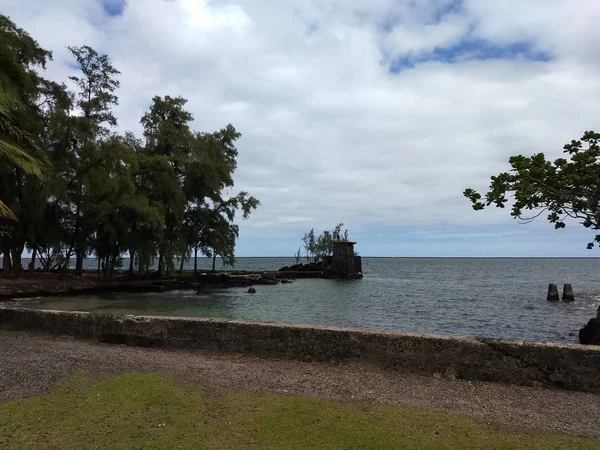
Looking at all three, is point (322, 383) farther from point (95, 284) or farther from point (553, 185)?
point (95, 284)

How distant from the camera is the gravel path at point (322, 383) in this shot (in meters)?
4.22

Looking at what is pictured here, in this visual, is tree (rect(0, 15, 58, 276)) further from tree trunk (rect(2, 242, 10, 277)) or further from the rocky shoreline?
the rocky shoreline

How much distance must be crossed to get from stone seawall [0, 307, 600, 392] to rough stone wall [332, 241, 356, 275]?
55206mm

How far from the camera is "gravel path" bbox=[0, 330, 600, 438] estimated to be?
4.22 metres

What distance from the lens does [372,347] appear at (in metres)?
5.84

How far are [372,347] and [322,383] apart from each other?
1.00 metres

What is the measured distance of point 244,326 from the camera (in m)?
6.65

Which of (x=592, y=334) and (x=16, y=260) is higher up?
(x=16, y=260)

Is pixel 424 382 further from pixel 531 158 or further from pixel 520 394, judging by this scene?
pixel 531 158

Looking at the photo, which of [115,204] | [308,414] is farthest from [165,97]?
[308,414]

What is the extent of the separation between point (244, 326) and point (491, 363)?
3356mm

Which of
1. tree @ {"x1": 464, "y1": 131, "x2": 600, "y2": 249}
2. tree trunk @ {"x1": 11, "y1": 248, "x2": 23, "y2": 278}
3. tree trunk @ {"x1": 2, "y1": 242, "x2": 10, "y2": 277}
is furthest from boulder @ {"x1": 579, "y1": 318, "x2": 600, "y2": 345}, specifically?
tree trunk @ {"x1": 11, "y1": 248, "x2": 23, "y2": 278}

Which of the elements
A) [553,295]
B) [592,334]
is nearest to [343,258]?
[553,295]

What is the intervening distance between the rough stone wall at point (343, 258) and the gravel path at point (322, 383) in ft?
184
